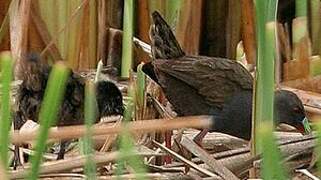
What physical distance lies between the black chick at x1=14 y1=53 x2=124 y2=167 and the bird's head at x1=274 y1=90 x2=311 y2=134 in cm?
57

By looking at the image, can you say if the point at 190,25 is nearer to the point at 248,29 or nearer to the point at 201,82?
the point at 248,29

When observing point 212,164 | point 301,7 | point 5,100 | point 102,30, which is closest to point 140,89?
point 301,7

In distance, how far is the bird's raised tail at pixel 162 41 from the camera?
11.9 ft

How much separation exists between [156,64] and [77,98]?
0.34 m

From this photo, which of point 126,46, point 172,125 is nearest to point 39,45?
point 126,46

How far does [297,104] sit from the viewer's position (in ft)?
11.1

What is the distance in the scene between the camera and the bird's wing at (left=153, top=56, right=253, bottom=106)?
3537 mm

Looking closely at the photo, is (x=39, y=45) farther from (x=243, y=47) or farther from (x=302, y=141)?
(x=302, y=141)

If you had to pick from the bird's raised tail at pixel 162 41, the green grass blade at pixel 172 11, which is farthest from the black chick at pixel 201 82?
the green grass blade at pixel 172 11

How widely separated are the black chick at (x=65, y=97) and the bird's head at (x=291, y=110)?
573 millimetres

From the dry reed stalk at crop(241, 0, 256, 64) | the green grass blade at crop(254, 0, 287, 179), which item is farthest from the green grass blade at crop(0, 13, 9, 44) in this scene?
the green grass blade at crop(254, 0, 287, 179)

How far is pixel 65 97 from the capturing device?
3.51m

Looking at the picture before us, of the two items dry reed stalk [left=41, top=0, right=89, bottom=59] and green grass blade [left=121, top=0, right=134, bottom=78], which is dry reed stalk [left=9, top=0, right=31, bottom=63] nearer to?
dry reed stalk [left=41, top=0, right=89, bottom=59]

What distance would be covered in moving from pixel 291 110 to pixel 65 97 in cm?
83
